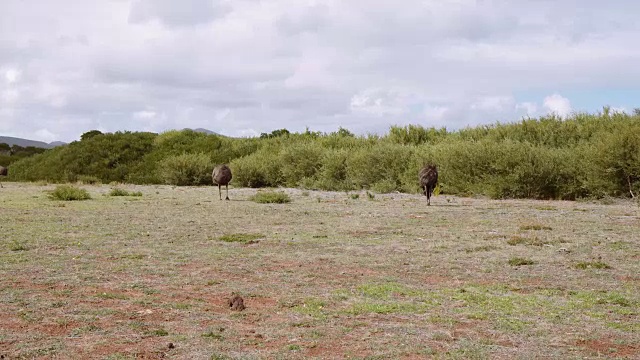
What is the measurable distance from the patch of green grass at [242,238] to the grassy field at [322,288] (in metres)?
0.04

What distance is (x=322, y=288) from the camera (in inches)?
320

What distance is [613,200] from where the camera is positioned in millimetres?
20453

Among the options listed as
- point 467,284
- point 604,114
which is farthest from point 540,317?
point 604,114

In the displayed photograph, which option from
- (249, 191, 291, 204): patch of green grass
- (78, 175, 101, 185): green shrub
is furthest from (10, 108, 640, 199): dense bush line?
(249, 191, 291, 204): patch of green grass

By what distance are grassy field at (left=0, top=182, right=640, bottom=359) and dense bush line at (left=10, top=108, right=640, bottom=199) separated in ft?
19.8

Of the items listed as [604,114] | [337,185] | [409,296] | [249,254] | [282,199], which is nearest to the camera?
[409,296]

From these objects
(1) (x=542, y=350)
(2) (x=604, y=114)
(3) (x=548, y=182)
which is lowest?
(1) (x=542, y=350)

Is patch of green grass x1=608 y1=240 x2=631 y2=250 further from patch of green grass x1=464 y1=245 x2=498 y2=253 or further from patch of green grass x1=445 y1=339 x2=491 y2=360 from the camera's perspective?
patch of green grass x1=445 y1=339 x2=491 y2=360

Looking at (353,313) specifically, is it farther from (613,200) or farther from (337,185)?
(337,185)

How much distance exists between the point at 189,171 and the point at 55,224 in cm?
2138

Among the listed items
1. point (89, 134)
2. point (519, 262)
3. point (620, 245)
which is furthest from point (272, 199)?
point (89, 134)

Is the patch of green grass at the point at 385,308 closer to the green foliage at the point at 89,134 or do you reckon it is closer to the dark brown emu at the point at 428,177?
the dark brown emu at the point at 428,177

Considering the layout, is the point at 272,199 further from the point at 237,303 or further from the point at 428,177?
the point at 237,303

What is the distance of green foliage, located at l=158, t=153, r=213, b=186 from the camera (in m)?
35.7
